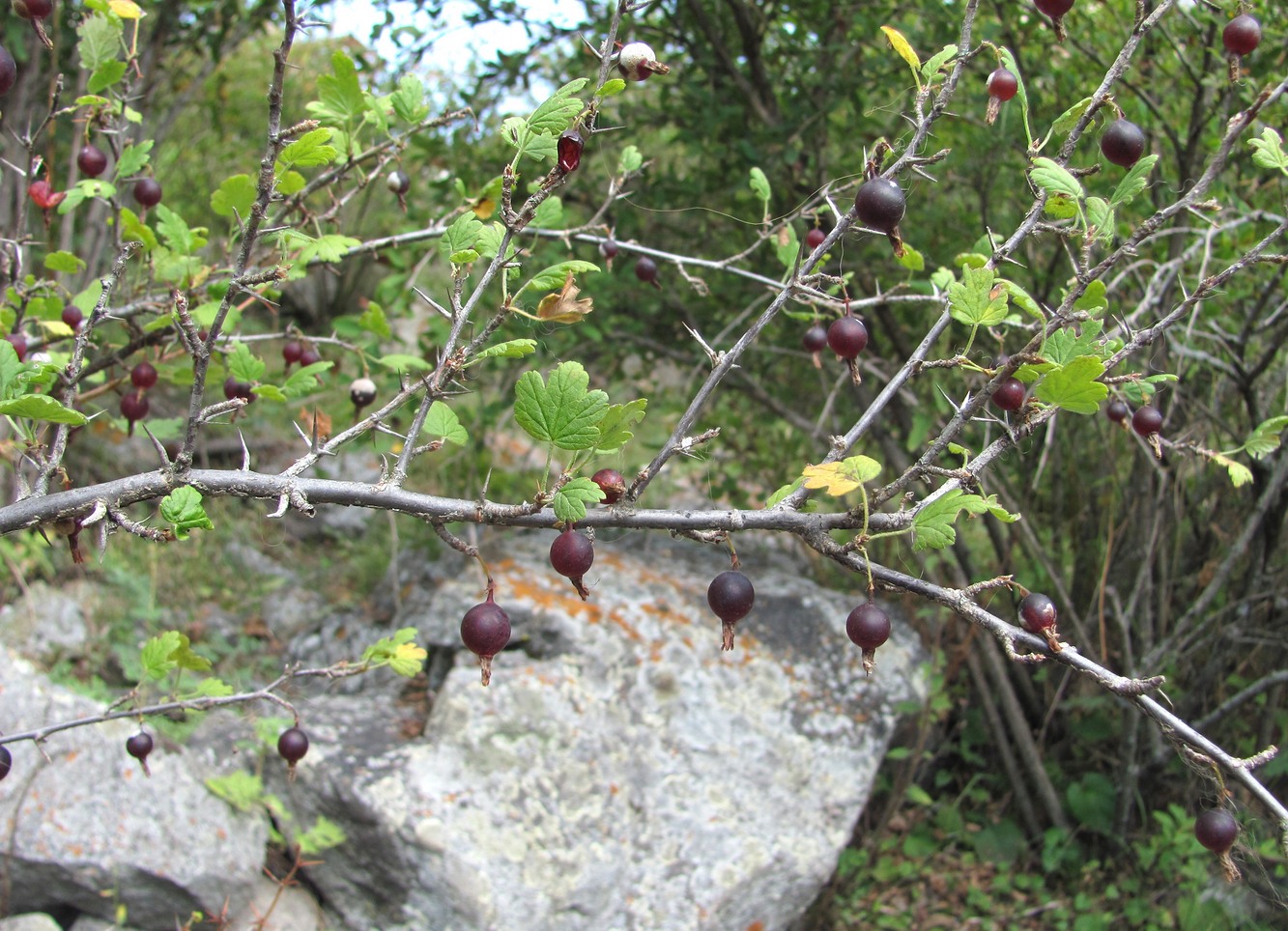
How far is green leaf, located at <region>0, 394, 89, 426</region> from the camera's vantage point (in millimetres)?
1087

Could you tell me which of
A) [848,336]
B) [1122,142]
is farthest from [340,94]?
[1122,142]

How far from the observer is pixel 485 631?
121 centimetres

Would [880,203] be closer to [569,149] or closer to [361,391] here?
[569,149]

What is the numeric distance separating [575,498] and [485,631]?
0.23m

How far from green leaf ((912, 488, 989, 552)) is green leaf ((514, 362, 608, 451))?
0.38 metres

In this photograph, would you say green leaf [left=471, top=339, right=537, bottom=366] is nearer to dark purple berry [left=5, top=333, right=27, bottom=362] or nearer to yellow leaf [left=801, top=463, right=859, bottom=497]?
yellow leaf [left=801, top=463, right=859, bottom=497]

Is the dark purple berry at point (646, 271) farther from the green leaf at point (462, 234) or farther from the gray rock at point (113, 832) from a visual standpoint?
the gray rock at point (113, 832)

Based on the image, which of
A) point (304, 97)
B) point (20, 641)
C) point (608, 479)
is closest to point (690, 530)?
point (608, 479)

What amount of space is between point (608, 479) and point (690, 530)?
4.7 inches

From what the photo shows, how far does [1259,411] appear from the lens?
3.00 metres

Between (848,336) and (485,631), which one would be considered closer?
(485,631)

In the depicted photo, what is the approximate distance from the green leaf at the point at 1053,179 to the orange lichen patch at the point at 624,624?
99.6 inches

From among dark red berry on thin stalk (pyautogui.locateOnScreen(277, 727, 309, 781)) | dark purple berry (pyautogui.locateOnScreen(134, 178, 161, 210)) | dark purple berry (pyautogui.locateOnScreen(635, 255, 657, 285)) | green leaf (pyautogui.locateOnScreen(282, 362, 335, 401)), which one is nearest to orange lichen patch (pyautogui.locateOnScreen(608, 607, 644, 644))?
dark purple berry (pyautogui.locateOnScreen(635, 255, 657, 285))

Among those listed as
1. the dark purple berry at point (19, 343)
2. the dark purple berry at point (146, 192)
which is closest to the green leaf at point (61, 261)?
the dark purple berry at point (19, 343)
